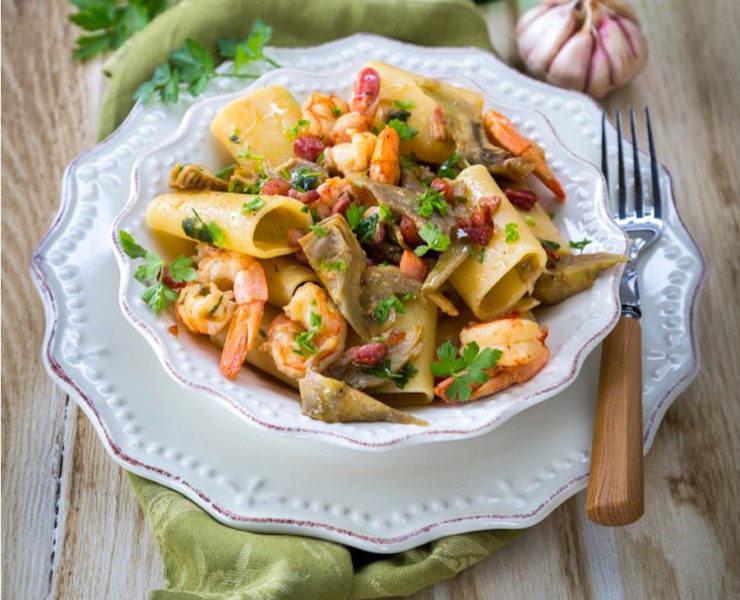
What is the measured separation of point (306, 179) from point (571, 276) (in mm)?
895

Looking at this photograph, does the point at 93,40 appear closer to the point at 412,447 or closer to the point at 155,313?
the point at 155,313

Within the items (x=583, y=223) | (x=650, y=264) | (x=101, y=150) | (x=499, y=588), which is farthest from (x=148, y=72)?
(x=499, y=588)

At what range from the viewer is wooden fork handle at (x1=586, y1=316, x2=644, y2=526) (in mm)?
2369

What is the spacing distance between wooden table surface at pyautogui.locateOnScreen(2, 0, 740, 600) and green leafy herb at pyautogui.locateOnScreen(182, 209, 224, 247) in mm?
748

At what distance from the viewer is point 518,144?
3.01 meters

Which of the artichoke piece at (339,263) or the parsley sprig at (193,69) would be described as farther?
the parsley sprig at (193,69)

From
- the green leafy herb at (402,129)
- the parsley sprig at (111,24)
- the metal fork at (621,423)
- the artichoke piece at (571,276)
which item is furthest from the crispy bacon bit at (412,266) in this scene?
the parsley sprig at (111,24)

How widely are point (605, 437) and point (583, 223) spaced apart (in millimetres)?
820

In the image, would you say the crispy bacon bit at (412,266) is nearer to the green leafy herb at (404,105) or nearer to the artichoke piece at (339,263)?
the artichoke piece at (339,263)

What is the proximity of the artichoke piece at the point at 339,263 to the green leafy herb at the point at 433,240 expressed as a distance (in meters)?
0.19

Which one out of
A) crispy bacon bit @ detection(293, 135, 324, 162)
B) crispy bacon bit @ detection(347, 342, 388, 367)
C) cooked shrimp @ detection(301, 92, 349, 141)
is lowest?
crispy bacon bit @ detection(347, 342, 388, 367)

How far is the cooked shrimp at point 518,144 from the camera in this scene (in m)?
3.01

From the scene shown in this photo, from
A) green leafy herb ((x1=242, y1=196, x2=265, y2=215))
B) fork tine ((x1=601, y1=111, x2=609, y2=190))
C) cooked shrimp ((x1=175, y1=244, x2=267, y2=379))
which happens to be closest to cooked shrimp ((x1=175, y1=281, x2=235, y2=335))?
cooked shrimp ((x1=175, y1=244, x2=267, y2=379))

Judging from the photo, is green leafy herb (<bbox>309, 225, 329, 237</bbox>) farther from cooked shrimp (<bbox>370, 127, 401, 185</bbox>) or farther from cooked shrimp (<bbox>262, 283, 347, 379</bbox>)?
cooked shrimp (<bbox>370, 127, 401, 185</bbox>)
